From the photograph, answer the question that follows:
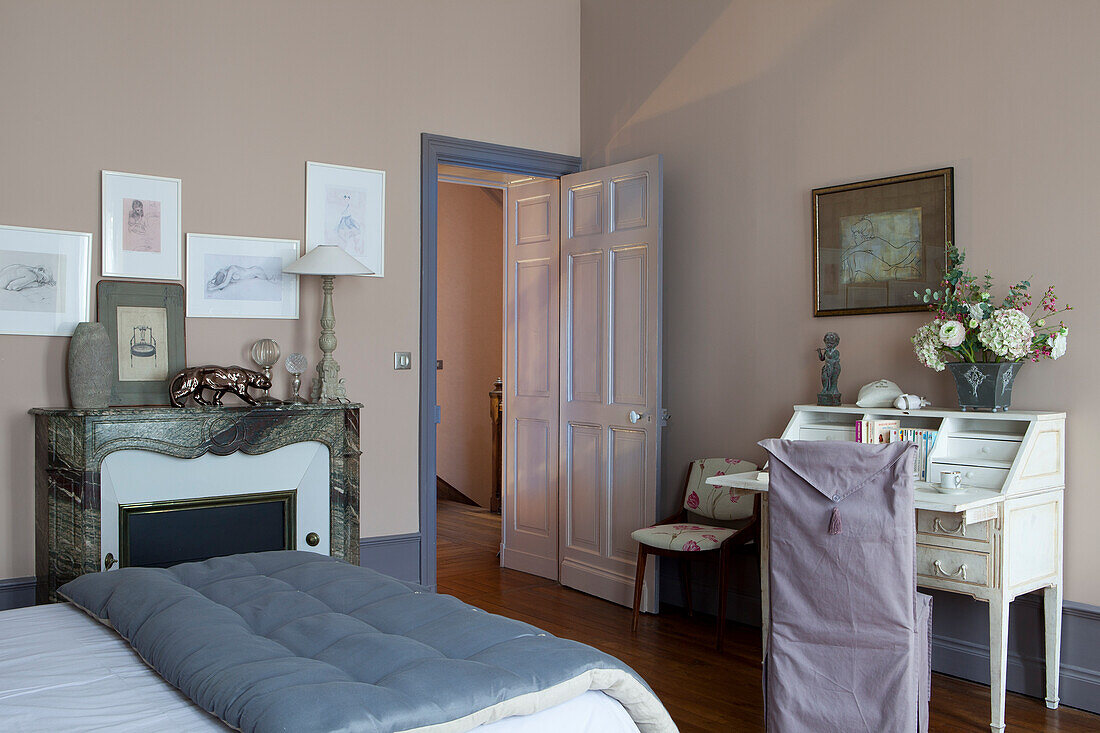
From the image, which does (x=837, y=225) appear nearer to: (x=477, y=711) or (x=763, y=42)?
(x=763, y=42)

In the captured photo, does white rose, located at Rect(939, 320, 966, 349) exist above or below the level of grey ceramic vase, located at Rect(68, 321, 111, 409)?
above

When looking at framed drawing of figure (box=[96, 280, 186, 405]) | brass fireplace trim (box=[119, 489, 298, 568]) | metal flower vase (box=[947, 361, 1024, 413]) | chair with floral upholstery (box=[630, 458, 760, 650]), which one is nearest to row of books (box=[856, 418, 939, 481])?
metal flower vase (box=[947, 361, 1024, 413])

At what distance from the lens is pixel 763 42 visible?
421cm

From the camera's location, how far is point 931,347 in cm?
327

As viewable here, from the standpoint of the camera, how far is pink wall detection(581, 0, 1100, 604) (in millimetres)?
3184

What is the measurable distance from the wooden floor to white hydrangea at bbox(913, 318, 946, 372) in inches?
48.4

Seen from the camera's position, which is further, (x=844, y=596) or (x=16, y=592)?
(x=16, y=592)

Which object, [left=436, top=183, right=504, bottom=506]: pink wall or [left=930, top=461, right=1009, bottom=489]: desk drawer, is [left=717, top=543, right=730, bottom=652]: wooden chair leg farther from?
[left=436, top=183, right=504, bottom=506]: pink wall

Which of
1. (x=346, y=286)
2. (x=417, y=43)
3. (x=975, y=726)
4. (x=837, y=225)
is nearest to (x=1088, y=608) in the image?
(x=975, y=726)

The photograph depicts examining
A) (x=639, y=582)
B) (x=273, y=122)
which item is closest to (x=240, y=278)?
(x=273, y=122)

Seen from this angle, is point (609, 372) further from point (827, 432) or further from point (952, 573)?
point (952, 573)

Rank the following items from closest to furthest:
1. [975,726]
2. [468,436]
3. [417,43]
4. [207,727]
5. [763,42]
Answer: [207,727], [975,726], [763,42], [417,43], [468,436]

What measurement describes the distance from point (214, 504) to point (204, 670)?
2197 millimetres

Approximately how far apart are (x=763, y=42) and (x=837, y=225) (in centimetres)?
102
